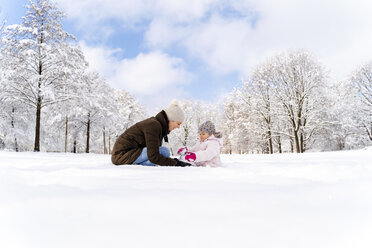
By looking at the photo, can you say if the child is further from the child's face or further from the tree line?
the tree line

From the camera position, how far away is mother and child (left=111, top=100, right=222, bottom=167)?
2.81 m

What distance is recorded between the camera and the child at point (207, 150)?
3.32 metres

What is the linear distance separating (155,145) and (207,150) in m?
0.92

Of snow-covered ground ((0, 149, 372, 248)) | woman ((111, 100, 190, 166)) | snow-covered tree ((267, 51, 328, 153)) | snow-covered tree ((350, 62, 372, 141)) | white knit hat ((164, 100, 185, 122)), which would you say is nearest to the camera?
snow-covered ground ((0, 149, 372, 248))

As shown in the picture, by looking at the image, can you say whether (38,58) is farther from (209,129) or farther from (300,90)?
(300,90)

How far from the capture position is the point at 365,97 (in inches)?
785

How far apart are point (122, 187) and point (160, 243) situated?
0.74 meters

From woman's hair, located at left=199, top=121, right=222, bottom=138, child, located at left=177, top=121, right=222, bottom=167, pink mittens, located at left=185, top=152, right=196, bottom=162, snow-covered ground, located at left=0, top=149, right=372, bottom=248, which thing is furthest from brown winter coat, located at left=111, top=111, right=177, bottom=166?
snow-covered ground, located at left=0, top=149, right=372, bottom=248

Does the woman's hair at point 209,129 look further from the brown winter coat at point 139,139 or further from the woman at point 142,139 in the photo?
the brown winter coat at point 139,139

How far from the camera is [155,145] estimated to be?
9.20 ft

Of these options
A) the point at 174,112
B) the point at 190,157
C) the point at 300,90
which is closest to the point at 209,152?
the point at 190,157

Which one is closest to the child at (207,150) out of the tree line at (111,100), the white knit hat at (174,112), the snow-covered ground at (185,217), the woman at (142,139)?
the woman at (142,139)

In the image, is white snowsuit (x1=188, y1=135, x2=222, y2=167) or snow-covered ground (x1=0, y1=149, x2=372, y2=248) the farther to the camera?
white snowsuit (x1=188, y1=135, x2=222, y2=167)

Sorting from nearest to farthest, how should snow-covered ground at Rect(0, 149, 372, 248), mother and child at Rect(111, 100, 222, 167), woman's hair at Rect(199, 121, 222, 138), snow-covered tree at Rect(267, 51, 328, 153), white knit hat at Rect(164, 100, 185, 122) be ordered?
1. snow-covered ground at Rect(0, 149, 372, 248)
2. mother and child at Rect(111, 100, 222, 167)
3. white knit hat at Rect(164, 100, 185, 122)
4. woman's hair at Rect(199, 121, 222, 138)
5. snow-covered tree at Rect(267, 51, 328, 153)
